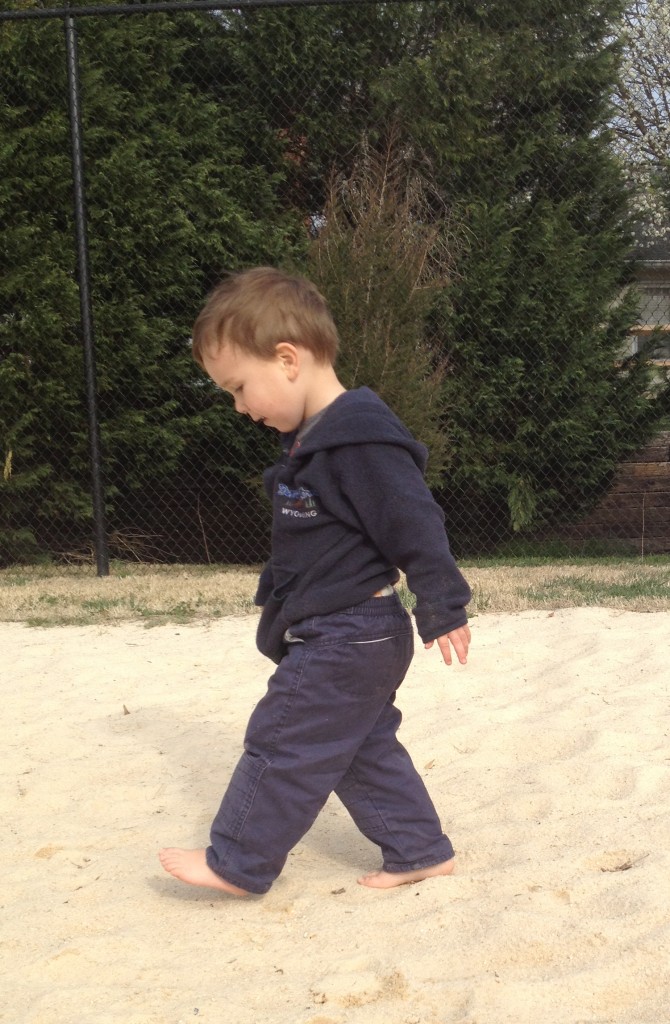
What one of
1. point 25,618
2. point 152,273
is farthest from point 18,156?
point 25,618

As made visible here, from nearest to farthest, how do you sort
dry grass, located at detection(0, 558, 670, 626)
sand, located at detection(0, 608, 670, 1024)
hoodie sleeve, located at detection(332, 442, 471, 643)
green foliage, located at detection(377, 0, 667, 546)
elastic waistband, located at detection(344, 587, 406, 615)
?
1. sand, located at detection(0, 608, 670, 1024)
2. hoodie sleeve, located at detection(332, 442, 471, 643)
3. elastic waistband, located at detection(344, 587, 406, 615)
4. dry grass, located at detection(0, 558, 670, 626)
5. green foliage, located at detection(377, 0, 667, 546)

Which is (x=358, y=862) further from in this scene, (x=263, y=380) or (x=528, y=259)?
(x=528, y=259)

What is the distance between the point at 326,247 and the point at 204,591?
88.8 inches

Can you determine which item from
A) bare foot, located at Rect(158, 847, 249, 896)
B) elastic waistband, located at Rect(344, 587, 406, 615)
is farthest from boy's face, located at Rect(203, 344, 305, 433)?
bare foot, located at Rect(158, 847, 249, 896)

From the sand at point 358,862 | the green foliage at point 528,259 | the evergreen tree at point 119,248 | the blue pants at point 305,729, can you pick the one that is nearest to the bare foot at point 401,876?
the sand at point 358,862

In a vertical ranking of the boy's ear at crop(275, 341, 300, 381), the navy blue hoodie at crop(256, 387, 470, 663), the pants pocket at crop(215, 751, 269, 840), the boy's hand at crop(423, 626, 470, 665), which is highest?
the boy's ear at crop(275, 341, 300, 381)

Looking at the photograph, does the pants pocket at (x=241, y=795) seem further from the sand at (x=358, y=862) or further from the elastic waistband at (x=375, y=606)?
the elastic waistband at (x=375, y=606)

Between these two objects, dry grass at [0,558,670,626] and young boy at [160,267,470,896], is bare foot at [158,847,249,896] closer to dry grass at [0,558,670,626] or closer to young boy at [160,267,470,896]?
young boy at [160,267,470,896]

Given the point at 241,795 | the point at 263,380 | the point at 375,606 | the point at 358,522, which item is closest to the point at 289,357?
the point at 263,380

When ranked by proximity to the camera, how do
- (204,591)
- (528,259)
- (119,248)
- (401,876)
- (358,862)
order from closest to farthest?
(401,876) < (358,862) < (204,591) < (119,248) < (528,259)

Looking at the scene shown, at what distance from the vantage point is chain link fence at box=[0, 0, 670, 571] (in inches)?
269

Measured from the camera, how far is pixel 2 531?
725cm

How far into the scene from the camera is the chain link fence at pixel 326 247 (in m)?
6.84

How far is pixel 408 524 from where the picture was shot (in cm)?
204
